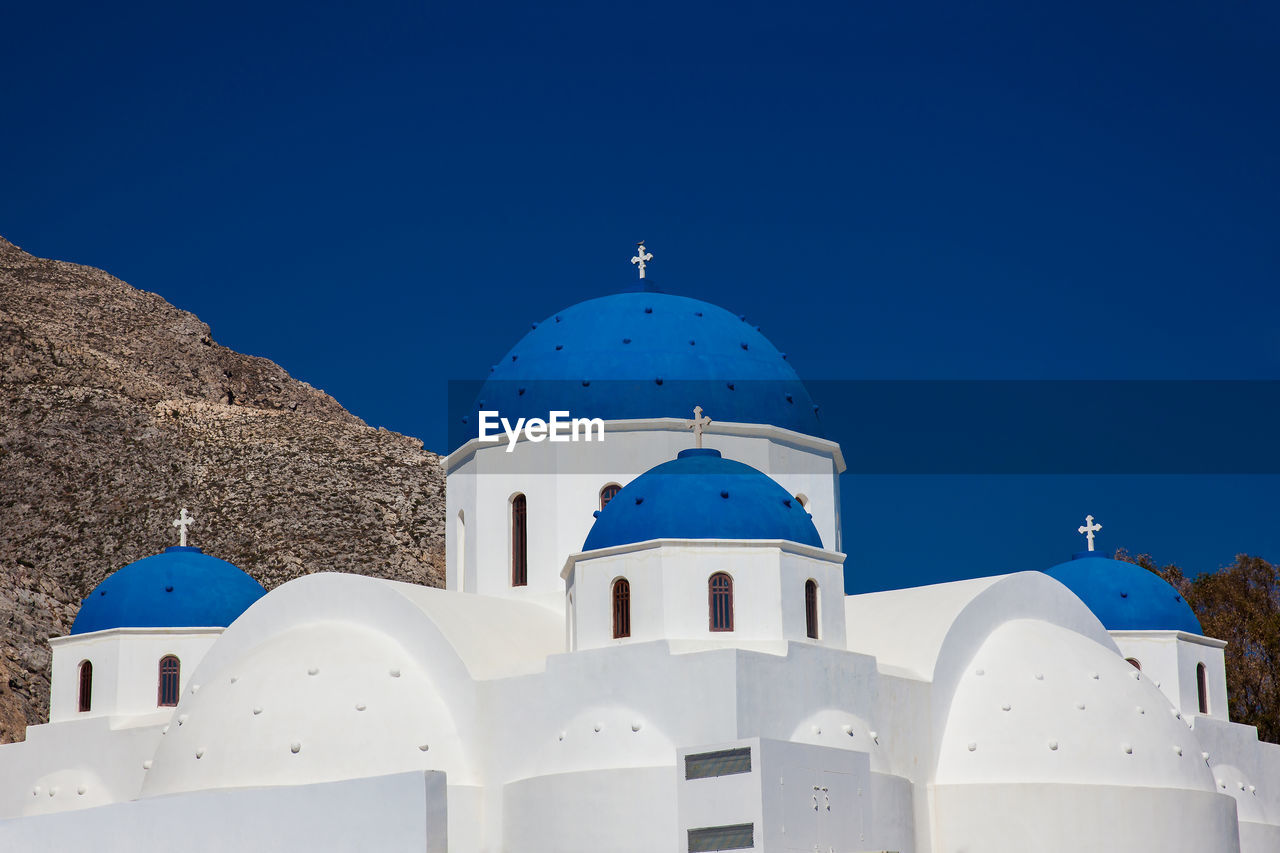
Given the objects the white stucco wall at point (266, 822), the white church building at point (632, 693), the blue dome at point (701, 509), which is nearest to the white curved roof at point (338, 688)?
the white church building at point (632, 693)

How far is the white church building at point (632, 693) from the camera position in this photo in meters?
17.1

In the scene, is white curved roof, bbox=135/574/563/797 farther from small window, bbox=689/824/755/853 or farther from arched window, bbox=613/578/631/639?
small window, bbox=689/824/755/853

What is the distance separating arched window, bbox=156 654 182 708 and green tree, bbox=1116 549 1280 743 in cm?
2197

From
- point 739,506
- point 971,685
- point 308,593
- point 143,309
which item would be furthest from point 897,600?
point 143,309

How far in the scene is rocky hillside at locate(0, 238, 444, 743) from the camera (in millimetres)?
48562

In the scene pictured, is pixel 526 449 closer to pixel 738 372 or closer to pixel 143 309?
pixel 738 372

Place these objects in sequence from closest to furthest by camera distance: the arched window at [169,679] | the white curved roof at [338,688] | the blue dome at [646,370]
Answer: the white curved roof at [338,688], the blue dome at [646,370], the arched window at [169,679]

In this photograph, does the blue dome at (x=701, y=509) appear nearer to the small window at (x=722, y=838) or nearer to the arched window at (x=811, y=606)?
the arched window at (x=811, y=606)

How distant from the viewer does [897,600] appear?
70.2 ft

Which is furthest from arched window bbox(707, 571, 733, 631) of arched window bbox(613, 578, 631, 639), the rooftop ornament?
the rooftop ornament

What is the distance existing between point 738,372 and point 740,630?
227 inches

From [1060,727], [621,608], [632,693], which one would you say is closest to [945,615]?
[1060,727]

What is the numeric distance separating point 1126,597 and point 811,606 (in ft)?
24.8

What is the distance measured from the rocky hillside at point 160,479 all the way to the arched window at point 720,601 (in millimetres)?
26933
